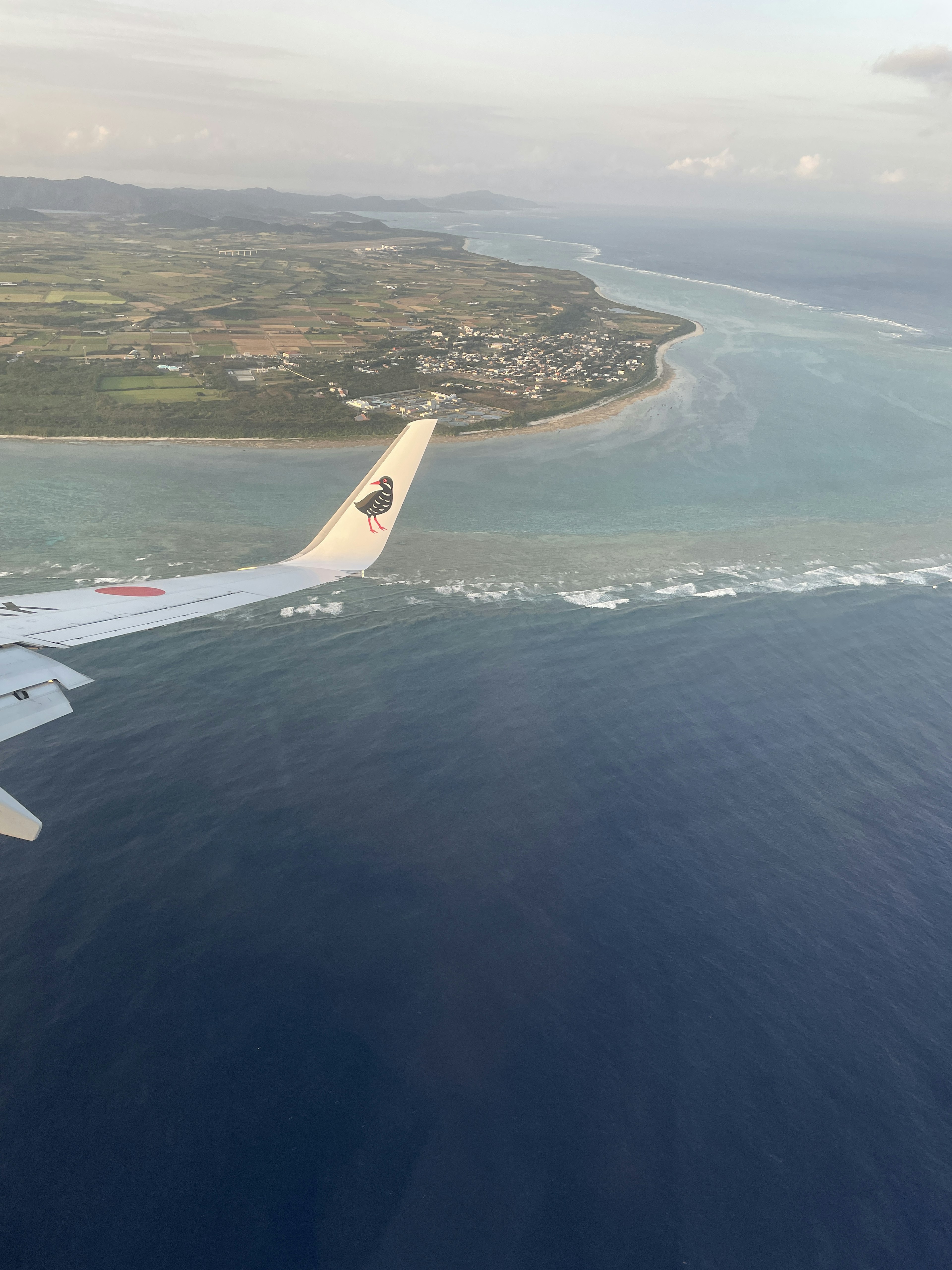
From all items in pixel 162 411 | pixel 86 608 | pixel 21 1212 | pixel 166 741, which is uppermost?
pixel 86 608

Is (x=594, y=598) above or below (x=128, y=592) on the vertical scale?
below

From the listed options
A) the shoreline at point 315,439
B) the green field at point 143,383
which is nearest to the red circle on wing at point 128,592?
the shoreline at point 315,439

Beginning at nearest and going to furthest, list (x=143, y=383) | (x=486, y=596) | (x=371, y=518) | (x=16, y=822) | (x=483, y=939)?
1. (x=16, y=822)
2. (x=371, y=518)
3. (x=483, y=939)
4. (x=486, y=596)
5. (x=143, y=383)

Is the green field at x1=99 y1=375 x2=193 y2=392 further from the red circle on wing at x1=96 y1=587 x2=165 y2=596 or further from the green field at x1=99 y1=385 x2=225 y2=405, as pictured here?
the red circle on wing at x1=96 y1=587 x2=165 y2=596

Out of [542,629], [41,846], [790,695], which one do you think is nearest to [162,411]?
[542,629]

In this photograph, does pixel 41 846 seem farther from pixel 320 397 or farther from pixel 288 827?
pixel 320 397

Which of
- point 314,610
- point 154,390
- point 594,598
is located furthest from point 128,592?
point 154,390

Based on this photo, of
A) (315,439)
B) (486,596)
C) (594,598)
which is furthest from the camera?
(315,439)

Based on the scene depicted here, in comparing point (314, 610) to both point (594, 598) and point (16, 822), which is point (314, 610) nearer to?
point (594, 598)

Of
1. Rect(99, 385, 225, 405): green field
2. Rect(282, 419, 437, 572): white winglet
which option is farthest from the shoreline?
Rect(282, 419, 437, 572): white winglet
